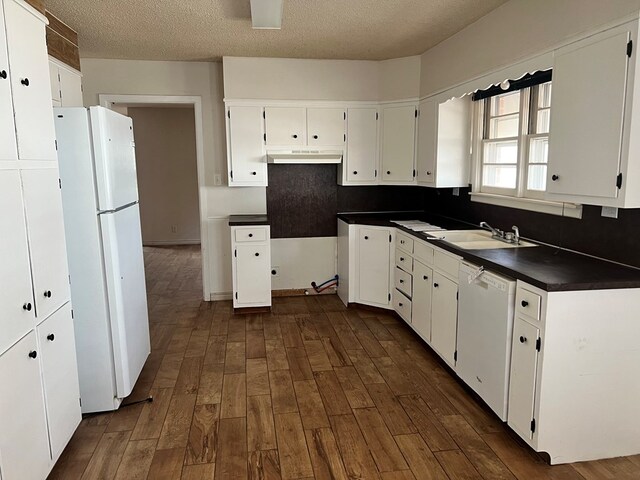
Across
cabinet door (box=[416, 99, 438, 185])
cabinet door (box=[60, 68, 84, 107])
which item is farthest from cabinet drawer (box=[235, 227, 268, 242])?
cabinet door (box=[60, 68, 84, 107])

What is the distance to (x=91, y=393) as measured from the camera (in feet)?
8.81

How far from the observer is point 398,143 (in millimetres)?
4543

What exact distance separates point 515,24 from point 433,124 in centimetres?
125

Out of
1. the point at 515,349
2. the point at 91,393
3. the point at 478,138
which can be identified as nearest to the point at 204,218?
the point at 91,393

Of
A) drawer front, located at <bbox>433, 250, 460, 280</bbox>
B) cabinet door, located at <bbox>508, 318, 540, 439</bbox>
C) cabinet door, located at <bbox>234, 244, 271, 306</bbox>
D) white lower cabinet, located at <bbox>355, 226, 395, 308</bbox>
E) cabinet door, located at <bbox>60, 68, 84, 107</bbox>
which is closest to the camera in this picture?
cabinet door, located at <bbox>508, 318, 540, 439</bbox>

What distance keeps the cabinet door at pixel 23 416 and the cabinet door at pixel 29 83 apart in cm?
84

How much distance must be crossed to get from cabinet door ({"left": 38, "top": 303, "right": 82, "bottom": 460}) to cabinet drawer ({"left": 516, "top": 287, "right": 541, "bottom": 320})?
2.27 meters

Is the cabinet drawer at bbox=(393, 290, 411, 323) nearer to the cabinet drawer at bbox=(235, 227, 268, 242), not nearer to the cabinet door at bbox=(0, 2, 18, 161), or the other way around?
the cabinet drawer at bbox=(235, 227, 268, 242)

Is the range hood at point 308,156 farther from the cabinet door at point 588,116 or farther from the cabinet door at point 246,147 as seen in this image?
the cabinet door at point 588,116

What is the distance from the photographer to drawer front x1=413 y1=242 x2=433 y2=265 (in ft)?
11.3

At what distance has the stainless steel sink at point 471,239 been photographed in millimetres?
3217

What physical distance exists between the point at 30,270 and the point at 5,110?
2.16 ft

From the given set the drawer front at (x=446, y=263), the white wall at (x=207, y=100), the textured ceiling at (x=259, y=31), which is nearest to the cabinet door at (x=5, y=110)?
the textured ceiling at (x=259, y=31)

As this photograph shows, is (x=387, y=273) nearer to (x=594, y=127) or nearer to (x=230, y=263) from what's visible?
(x=230, y=263)
